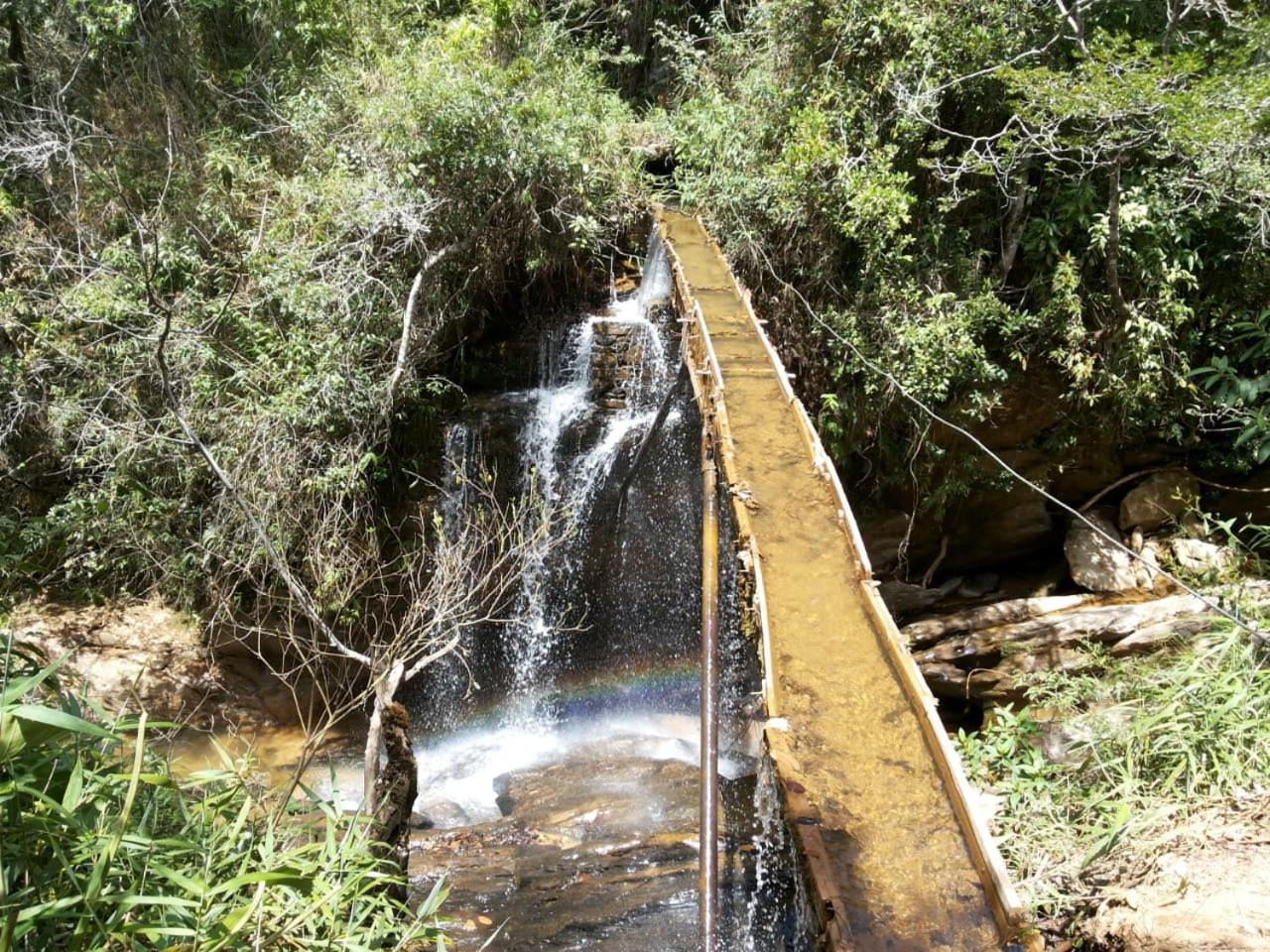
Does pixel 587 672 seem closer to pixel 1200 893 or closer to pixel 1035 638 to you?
pixel 1035 638

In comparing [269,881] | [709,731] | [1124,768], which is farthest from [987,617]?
[269,881]

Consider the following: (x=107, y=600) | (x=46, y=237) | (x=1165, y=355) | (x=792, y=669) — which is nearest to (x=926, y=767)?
(x=792, y=669)

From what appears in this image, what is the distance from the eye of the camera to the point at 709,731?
380 centimetres

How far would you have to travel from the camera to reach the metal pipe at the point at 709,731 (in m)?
3.17

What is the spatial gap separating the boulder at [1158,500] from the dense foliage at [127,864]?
7.51m

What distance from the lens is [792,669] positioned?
440 cm

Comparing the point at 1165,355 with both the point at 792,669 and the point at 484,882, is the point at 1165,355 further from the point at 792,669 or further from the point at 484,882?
the point at 484,882

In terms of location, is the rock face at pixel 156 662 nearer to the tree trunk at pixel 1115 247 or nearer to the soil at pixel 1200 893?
the soil at pixel 1200 893

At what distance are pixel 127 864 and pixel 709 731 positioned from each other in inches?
92.1

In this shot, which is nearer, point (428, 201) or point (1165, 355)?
point (1165, 355)

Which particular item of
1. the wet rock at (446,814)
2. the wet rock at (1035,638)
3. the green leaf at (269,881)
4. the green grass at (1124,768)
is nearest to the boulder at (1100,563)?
the wet rock at (1035,638)

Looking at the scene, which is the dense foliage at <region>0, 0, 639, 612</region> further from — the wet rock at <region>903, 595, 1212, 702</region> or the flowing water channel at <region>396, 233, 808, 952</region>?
the wet rock at <region>903, 595, 1212, 702</region>

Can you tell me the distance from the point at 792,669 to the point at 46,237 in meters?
8.73

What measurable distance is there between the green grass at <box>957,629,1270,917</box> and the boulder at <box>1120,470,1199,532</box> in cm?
244
